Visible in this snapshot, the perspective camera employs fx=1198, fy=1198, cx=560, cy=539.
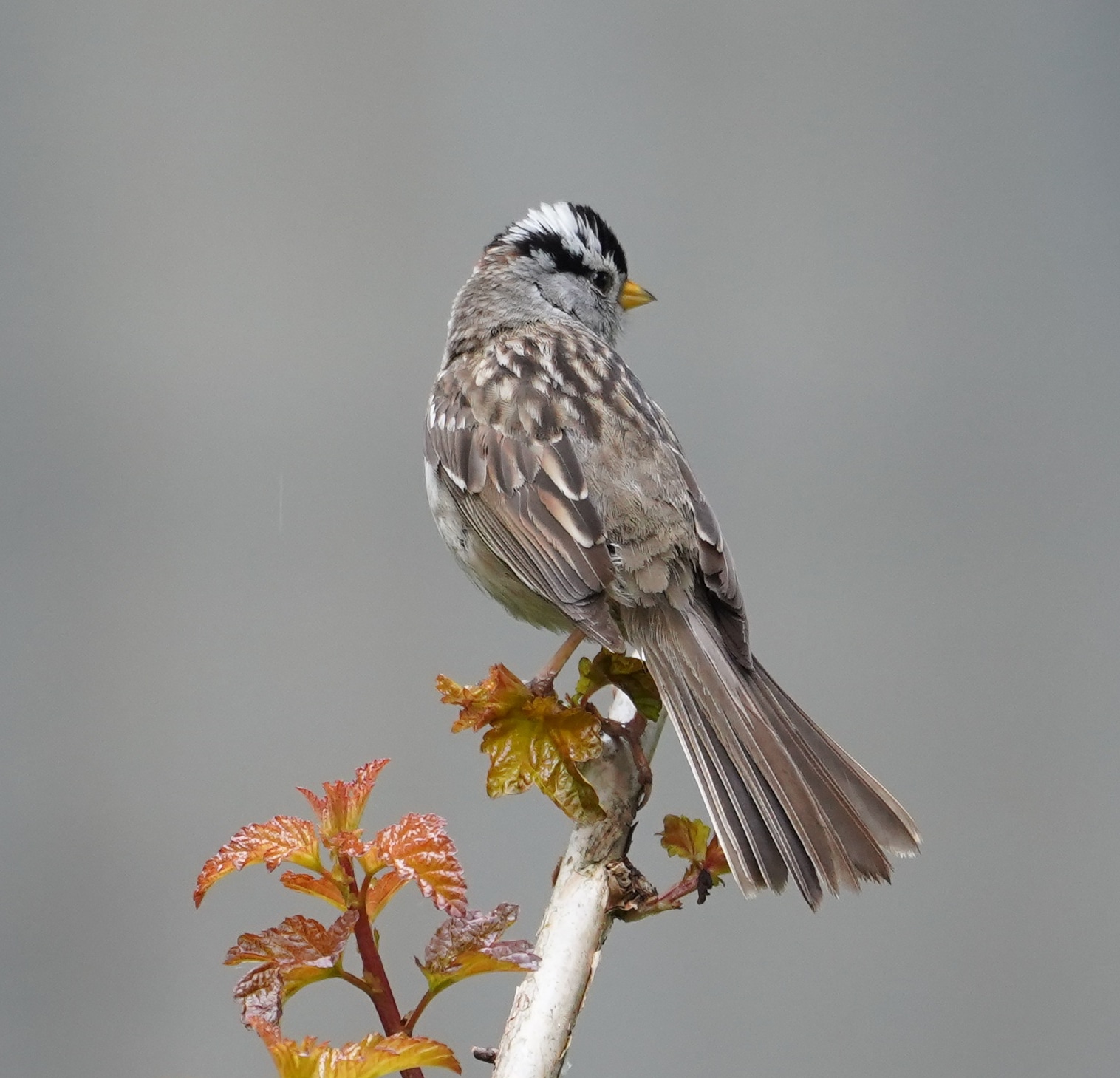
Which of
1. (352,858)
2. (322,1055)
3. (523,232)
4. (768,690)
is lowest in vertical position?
(322,1055)

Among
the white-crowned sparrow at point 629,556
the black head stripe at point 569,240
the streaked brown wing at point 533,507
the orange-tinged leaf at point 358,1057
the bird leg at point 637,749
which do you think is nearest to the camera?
the orange-tinged leaf at point 358,1057

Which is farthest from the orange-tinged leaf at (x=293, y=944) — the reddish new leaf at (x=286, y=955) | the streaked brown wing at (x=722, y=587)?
the streaked brown wing at (x=722, y=587)

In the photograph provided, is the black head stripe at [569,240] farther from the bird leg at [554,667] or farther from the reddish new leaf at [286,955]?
the reddish new leaf at [286,955]

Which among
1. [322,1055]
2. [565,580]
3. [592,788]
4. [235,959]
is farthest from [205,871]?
[565,580]

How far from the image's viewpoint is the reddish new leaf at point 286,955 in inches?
39.6

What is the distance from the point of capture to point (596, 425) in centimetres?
257

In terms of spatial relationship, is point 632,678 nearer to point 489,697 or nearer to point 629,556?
point 629,556

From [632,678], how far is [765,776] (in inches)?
12.3

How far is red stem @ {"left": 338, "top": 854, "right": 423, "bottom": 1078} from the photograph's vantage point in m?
1.00

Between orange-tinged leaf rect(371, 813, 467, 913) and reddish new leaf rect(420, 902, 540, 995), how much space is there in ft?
0.07

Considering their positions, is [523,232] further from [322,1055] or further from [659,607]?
[322,1055]

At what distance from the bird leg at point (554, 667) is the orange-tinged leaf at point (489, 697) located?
43 millimetres

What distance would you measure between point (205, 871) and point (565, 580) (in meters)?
1.20

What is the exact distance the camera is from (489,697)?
1568 mm
